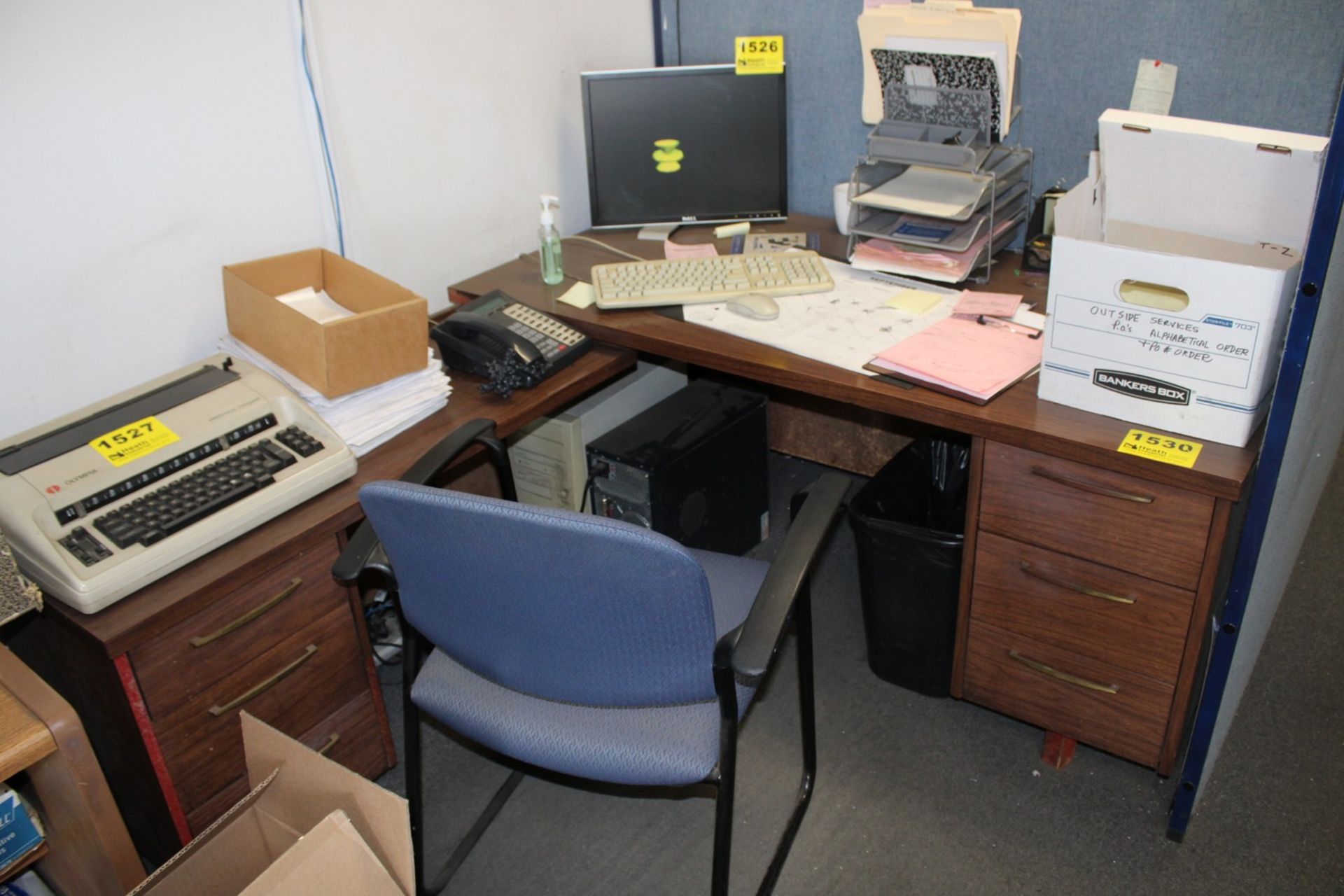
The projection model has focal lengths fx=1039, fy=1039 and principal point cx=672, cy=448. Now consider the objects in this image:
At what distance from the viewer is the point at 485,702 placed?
4.49 ft

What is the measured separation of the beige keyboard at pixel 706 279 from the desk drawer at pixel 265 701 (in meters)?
0.77

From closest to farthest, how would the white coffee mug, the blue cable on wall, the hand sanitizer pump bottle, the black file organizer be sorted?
the blue cable on wall
the black file organizer
the hand sanitizer pump bottle
the white coffee mug

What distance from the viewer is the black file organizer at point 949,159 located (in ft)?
6.27

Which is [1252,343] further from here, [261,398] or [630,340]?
[261,398]

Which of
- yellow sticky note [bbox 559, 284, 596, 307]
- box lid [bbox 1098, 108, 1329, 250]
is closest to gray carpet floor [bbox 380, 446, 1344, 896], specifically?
yellow sticky note [bbox 559, 284, 596, 307]

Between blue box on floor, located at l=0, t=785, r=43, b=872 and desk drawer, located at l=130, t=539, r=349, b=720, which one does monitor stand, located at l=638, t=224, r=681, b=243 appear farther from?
blue box on floor, located at l=0, t=785, r=43, b=872

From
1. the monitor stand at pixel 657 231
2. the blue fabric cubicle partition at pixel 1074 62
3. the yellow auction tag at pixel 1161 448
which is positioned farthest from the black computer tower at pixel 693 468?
the yellow auction tag at pixel 1161 448

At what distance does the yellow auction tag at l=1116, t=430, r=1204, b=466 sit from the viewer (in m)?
1.40

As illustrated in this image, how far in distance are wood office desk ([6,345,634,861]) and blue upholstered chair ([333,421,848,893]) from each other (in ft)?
0.54

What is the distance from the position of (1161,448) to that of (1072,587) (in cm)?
29

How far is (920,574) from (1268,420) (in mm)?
649

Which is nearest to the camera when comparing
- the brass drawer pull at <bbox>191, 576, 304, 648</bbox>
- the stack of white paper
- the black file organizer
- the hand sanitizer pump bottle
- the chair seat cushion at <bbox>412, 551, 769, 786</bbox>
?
the chair seat cushion at <bbox>412, 551, 769, 786</bbox>

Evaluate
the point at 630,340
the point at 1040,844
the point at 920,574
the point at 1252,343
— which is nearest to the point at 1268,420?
the point at 1252,343

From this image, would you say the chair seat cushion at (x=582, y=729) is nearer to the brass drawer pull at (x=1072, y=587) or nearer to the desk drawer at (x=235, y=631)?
the desk drawer at (x=235, y=631)
